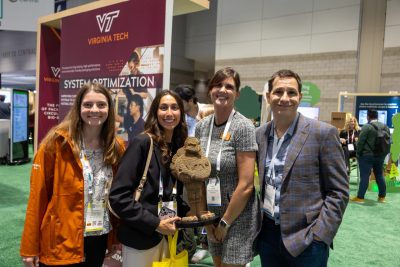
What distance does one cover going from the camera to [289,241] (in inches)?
60.4

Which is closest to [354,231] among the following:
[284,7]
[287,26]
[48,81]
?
[48,81]

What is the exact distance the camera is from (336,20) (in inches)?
431

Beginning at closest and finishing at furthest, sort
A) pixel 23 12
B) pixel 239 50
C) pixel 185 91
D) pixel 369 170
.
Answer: pixel 185 91, pixel 23 12, pixel 369 170, pixel 239 50

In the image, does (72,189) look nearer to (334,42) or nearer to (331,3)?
(334,42)

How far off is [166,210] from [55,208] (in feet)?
1.66

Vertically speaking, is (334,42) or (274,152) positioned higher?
(334,42)

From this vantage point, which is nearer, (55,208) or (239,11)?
(55,208)

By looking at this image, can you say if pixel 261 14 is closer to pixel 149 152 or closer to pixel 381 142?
pixel 381 142

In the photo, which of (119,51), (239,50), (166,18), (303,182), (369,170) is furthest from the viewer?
(239,50)

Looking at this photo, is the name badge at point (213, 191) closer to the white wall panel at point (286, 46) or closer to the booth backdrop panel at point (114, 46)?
the booth backdrop panel at point (114, 46)

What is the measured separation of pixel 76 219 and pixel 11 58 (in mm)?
13408

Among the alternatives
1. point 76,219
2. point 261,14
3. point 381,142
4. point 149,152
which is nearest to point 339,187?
point 149,152

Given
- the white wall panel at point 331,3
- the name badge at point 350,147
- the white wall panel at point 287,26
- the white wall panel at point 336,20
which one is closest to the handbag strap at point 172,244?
the name badge at point 350,147

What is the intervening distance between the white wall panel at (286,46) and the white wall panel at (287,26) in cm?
17
